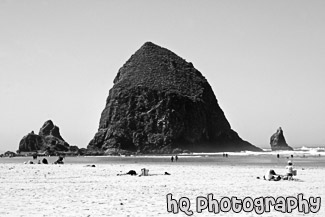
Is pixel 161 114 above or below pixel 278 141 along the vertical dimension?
above

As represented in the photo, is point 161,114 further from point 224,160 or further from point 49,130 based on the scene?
point 224,160

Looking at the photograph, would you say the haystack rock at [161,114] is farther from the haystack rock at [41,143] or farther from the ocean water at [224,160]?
the ocean water at [224,160]

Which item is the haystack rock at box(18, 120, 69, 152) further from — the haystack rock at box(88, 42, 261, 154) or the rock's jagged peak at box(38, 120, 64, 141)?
the haystack rock at box(88, 42, 261, 154)

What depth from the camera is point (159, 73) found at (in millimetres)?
163750

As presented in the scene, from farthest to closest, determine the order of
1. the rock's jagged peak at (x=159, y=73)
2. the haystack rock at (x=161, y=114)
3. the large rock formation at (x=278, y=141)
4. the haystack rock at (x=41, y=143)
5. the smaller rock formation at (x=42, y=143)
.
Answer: the large rock formation at (x=278, y=141)
the rock's jagged peak at (x=159, y=73)
the haystack rock at (x=41, y=143)
the smaller rock formation at (x=42, y=143)
the haystack rock at (x=161, y=114)

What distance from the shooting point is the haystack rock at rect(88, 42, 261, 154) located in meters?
146

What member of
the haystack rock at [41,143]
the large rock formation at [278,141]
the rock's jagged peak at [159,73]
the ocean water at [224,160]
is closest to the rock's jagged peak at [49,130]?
the haystack rock at [41,143]

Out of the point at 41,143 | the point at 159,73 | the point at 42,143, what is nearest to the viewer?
the point at 42,143

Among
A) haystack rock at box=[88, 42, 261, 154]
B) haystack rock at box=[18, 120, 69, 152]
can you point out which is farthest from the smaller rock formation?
haystack rock at box=[88, 42, 261, 154]

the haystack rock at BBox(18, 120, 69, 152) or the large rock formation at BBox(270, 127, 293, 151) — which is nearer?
the haystack rock at BBox(18, 120, 69, 152)

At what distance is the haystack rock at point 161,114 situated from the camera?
479 feet

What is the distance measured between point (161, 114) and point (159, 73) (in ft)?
63.8

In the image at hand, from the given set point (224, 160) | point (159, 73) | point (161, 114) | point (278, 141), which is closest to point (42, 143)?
point (161, 114)

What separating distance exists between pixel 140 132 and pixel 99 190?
123890 mm
